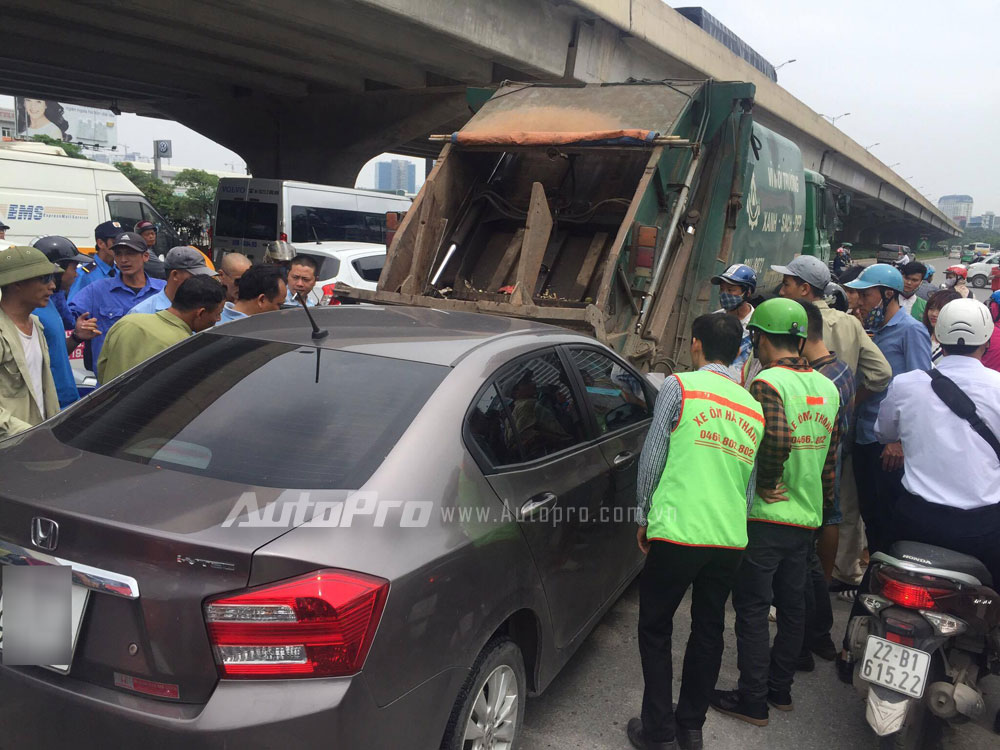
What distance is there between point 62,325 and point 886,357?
4626 mm

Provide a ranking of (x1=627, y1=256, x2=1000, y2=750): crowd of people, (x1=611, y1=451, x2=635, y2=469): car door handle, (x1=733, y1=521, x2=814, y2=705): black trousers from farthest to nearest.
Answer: (x1=611, y1=451, x2=635, y2=469): car door handle, (x1=733, y1=521, x2=814, y2=705): black trousers, (x1=627, y1=256, x2=1000, y2=750): crowd of people

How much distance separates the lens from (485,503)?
2451mm

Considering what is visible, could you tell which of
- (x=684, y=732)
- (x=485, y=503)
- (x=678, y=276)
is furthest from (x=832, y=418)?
(x=678, y=276)

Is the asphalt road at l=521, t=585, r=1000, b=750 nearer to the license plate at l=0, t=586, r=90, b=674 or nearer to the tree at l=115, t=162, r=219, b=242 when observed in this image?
the license plate at l=0, t=586, r=90, b=674

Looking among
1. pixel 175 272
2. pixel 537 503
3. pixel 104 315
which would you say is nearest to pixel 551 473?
pixel 537 503

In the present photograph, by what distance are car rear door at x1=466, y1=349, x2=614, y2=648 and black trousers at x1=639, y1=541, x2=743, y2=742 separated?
11.6 inches

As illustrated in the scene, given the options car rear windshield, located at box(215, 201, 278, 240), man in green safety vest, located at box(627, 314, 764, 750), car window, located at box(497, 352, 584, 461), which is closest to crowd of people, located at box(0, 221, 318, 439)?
car window, located at box(497, 352, 584, 461)

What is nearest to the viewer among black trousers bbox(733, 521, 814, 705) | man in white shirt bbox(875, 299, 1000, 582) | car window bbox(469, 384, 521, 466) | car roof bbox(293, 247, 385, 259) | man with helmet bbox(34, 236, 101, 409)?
car window bbox(469, 384, 521, 466)

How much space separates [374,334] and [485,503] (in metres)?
0.84

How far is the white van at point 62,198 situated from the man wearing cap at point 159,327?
963cm

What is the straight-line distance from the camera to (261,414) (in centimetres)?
243

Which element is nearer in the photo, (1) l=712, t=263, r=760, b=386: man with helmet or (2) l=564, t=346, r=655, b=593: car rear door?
(2) l=564, t=346, r=655, b=593: car rear door

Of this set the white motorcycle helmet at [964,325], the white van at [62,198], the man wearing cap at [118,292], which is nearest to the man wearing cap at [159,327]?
the man wearing cap at [118,292]

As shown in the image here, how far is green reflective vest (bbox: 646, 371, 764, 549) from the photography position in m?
2.81
